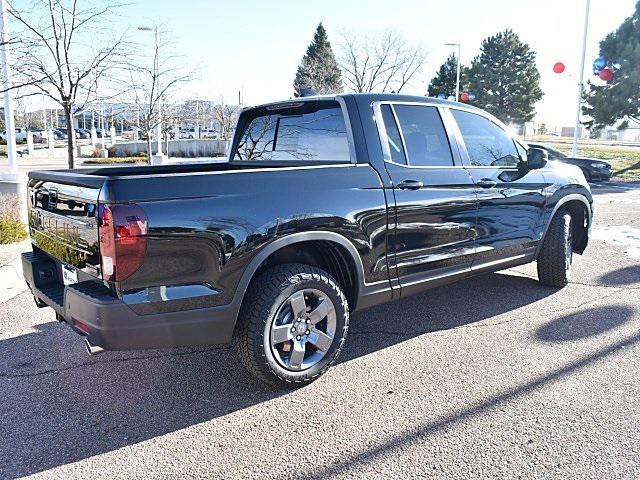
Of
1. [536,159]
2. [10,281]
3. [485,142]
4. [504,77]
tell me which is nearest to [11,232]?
[10,281]

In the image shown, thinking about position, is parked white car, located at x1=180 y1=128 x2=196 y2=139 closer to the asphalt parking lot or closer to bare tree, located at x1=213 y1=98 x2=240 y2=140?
bare tree, located at x1=213 y1=98 x2=240 y2=140

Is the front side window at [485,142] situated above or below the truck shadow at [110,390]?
above

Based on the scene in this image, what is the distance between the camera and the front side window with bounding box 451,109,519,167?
179 inches

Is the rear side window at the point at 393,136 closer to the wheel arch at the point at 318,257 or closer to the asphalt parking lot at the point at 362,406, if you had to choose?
the wheel arch at the point at 318,257

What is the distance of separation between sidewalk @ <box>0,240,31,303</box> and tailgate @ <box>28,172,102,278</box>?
195 cm

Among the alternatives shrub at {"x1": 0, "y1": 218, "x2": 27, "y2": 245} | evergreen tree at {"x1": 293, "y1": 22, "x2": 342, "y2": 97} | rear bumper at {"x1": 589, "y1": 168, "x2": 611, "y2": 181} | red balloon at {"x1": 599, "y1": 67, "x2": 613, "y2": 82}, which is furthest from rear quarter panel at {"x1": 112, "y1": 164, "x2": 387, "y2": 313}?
evergreen tree at {"x1": 293, "y1": 22, "x2": 342, "y2": 97}

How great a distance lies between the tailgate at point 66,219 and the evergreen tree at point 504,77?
5171 cm

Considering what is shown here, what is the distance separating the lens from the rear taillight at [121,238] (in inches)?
105

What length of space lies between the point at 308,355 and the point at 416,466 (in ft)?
3.59

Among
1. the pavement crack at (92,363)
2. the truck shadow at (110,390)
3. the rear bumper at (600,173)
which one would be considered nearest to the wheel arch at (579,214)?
the truck shadow at (110,390)

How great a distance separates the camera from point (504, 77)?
51.5 meters

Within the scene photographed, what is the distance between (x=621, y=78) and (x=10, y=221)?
27469 mm

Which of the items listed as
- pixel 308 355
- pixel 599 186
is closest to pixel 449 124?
pixel 308 355

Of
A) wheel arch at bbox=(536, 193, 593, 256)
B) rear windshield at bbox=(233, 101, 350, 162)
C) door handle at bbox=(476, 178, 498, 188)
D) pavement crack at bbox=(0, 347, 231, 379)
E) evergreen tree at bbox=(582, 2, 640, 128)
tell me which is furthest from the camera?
evergreen tree at bbox=(582, 2, 640, 128)
